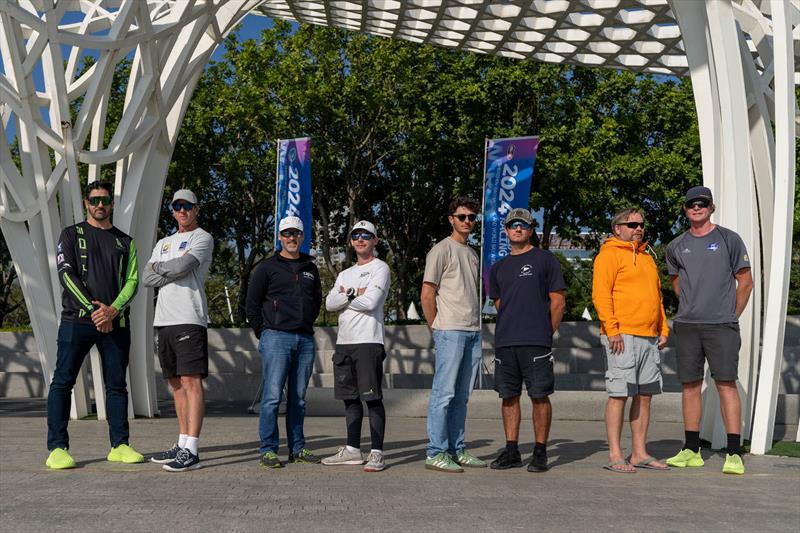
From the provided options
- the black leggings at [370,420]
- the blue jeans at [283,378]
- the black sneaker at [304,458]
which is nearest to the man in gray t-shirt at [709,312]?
the black leggings at [370,420]

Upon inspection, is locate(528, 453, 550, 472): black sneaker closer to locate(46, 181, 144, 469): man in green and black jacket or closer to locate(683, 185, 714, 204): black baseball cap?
locate(683, 185, 714, 204): black baseball cap

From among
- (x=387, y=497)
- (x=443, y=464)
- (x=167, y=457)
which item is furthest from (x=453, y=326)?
(x=167, y=457)

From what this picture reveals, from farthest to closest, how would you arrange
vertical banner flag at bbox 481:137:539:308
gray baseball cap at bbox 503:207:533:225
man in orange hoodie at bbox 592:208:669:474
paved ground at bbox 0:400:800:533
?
vertical banner flag at bbox 481:137:539:308
man in orange hoodie at bbox 592:208:669:474
gray baseball cap at bbox 503:207:533:225
paved ground at bbox 0:400:800:533

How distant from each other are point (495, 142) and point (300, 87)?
1234cm

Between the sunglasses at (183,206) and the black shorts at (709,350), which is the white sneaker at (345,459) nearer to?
the sunglasses at (183,206)

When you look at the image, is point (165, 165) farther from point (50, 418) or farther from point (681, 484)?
point (681, 484)

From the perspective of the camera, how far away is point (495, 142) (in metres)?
17.8

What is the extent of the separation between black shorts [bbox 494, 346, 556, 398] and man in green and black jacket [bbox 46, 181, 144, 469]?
8.86 feet

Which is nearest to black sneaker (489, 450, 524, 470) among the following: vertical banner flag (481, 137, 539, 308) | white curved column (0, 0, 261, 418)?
white curved column (0, 0, 261, 418)

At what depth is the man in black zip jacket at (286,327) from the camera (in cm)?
721

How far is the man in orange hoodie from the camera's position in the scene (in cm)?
723

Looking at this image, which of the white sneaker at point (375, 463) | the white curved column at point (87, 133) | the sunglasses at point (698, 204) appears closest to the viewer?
the white sneaker at point (375, 463)

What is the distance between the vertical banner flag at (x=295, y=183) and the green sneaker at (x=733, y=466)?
11865mm

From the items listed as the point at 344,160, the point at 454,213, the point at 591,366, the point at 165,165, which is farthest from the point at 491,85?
the point at 454,213
